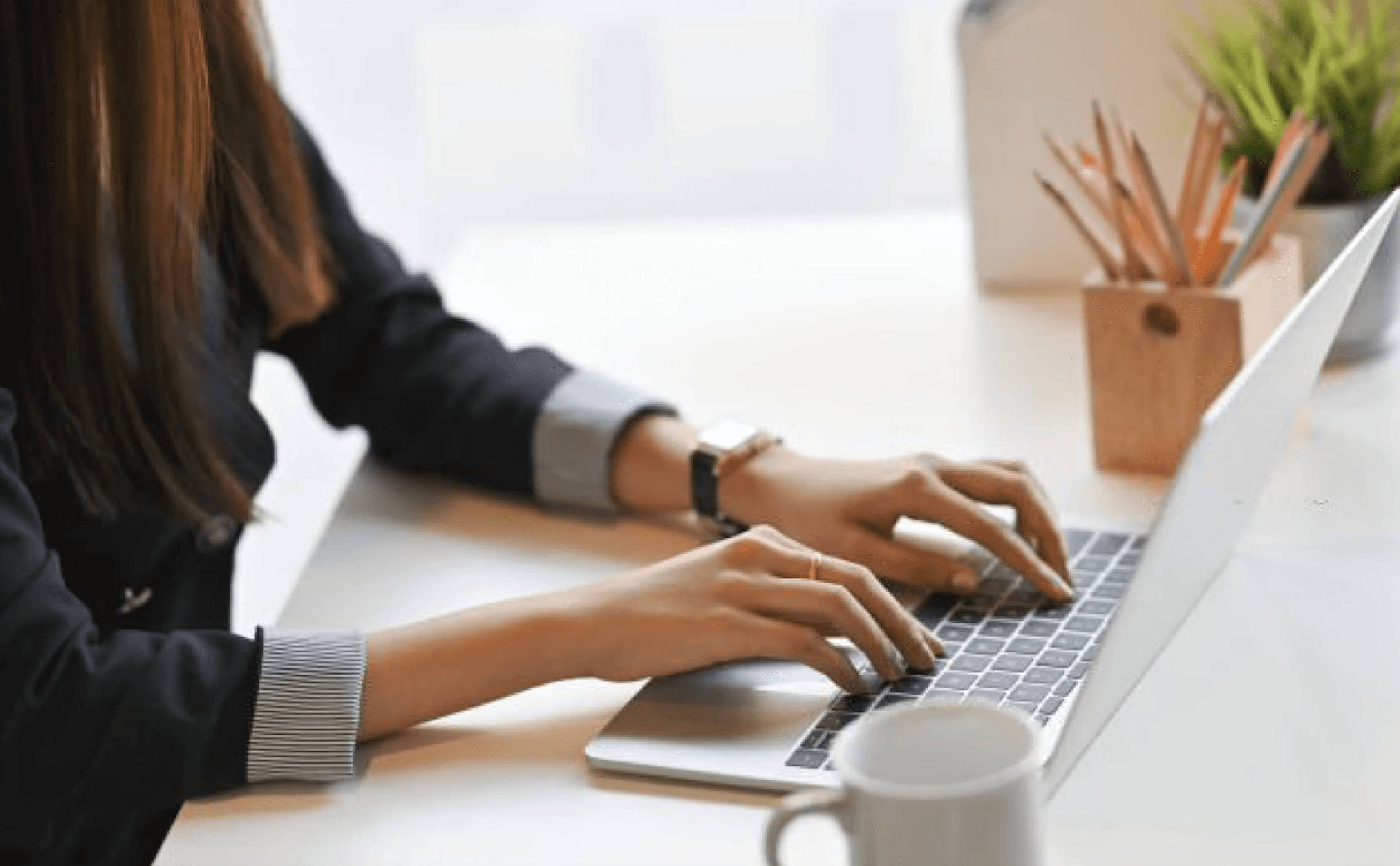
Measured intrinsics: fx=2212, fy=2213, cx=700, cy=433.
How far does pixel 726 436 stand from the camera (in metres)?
1.26

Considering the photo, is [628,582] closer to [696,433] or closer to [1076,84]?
[696,433]

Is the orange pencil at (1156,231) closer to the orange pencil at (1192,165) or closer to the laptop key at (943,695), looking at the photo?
the orange pencil at (1192,165)

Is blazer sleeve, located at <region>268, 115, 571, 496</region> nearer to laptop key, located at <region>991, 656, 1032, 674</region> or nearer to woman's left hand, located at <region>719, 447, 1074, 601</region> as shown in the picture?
woman's left hand, located at <region>719, 447, 1074, 601</region>

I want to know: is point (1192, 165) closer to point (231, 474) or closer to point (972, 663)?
point (972, 663)

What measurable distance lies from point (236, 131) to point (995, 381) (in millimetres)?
495

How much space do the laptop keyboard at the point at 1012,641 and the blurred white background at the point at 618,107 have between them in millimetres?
1810

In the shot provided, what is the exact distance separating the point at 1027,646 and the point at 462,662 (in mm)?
261

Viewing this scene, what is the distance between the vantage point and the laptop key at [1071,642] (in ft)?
3.35

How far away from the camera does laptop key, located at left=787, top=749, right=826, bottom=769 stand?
93cm

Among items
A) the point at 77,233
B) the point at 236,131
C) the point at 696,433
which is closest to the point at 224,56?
the point at 236,131

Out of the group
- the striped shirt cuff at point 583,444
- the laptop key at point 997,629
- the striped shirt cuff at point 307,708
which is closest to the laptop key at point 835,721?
the laptop key at point 997,629

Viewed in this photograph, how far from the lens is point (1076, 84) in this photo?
154cm

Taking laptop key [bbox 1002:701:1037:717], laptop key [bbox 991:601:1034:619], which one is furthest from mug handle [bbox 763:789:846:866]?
laptop key [bbox 991:601:1034:619]

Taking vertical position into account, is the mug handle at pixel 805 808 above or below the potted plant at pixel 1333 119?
below
